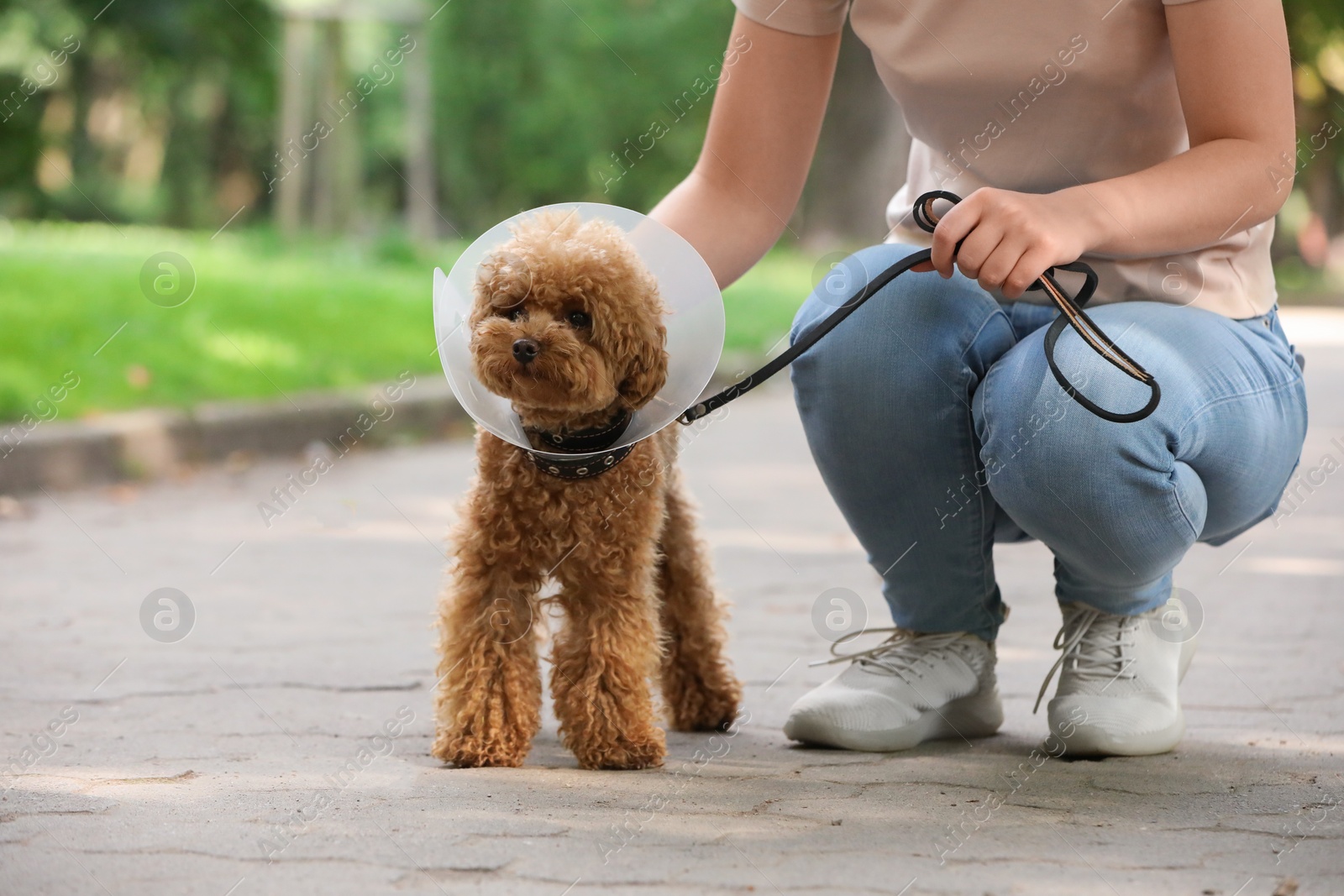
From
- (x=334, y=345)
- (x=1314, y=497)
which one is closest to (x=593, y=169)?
(x=334, y=345)

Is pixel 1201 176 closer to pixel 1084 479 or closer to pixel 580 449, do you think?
pixel 1084 479

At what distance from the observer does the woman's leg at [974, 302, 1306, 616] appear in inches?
92.5

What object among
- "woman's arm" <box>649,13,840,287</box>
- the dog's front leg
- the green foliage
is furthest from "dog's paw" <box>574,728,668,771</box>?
the green foliage

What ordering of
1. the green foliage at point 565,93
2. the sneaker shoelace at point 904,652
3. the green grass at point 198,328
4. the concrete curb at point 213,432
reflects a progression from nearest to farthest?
the sneaker shoelace at point 904,652
the concrete curb at point 213,432
the green grass at point 198,328
the green foliage at point 565,93

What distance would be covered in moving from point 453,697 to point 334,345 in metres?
5.56

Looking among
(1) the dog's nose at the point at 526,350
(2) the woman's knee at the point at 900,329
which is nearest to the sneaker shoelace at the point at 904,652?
(2) the woman's knee at the point at 900,329

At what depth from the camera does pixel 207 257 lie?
961cm

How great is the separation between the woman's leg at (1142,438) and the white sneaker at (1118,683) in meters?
0.14

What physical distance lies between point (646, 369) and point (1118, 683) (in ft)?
3.45

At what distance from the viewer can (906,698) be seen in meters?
2.67

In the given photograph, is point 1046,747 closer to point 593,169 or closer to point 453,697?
point 453,697

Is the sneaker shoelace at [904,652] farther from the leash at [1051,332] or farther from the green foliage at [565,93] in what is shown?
the green foliage at [565,93]

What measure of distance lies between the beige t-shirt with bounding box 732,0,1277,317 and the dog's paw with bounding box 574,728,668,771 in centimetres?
112

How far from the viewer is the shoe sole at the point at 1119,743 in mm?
2514
